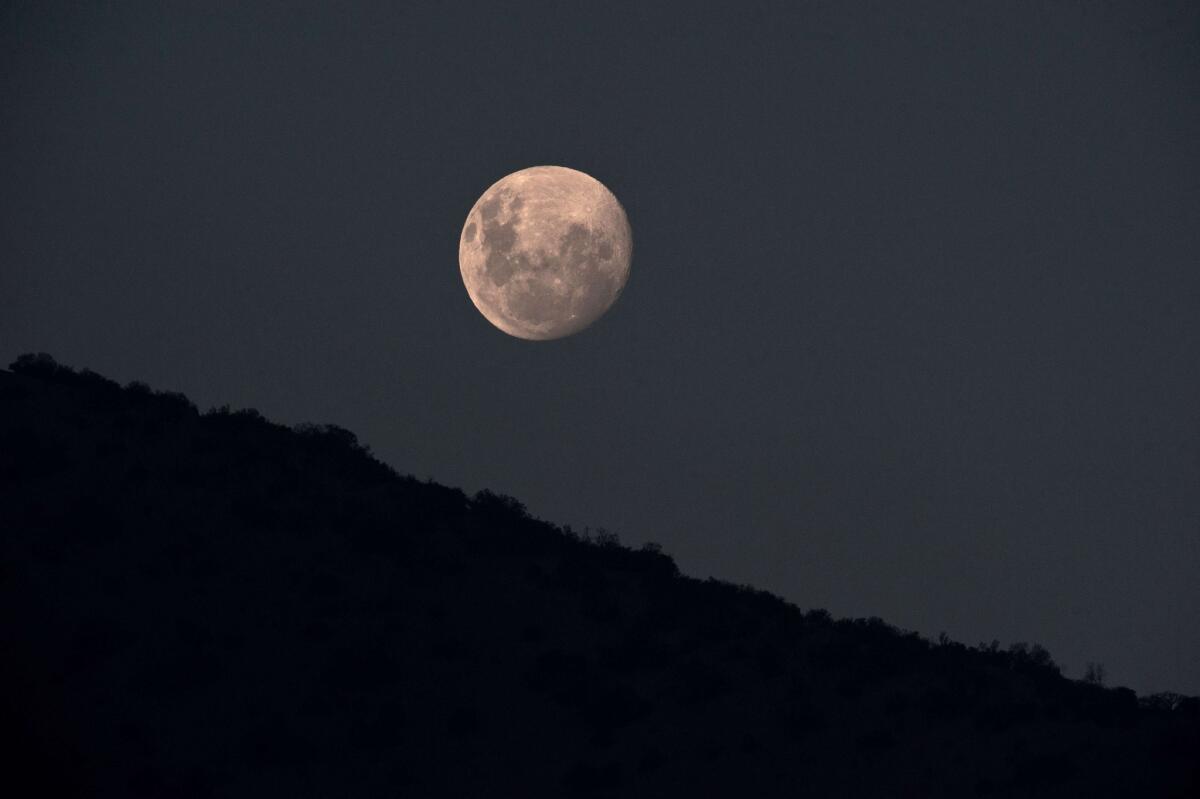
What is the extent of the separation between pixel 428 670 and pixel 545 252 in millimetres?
17392

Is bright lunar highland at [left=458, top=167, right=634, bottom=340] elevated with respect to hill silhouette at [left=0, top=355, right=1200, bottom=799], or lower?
elevated

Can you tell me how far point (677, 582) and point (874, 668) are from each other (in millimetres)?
9787

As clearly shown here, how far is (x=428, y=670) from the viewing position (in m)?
44.4

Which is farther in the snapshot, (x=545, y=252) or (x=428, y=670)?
(x=545, y=252)

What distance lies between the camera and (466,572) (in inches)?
2023

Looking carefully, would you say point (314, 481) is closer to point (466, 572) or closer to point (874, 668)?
point (466, 572)

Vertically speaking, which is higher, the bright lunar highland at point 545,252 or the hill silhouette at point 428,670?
the bright lunar highland at point 545,252

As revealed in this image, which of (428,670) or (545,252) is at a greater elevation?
(545,252)

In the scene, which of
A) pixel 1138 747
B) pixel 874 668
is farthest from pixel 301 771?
pixel 1138 747

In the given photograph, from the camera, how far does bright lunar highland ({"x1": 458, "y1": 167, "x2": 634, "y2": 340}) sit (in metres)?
54.7

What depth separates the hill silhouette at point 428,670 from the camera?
128 ft

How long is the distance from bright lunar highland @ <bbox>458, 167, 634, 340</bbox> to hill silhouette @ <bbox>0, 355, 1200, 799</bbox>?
28.1 ft

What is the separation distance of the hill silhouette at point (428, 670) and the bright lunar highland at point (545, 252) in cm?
858

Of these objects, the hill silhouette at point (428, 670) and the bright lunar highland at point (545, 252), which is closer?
the hill silhouette at point (428, 670)
